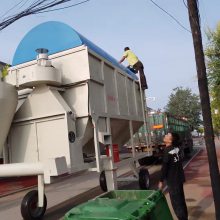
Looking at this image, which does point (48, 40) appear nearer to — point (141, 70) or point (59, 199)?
point (141, 70)

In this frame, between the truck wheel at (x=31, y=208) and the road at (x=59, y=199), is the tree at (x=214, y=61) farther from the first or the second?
the truck wheel at (x=31, y=208)

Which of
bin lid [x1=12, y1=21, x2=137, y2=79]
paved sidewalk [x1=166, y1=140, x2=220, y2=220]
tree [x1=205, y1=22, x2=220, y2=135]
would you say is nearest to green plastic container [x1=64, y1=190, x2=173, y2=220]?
paved sidewalk [x1=166, y1=140, x2=220, y2=220]

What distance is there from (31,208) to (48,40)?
3.75 m

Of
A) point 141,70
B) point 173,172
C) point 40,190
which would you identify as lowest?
point 40,190

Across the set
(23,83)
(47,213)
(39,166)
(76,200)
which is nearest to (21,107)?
(23,83)

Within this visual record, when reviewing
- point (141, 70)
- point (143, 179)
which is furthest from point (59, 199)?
point (141, 70)

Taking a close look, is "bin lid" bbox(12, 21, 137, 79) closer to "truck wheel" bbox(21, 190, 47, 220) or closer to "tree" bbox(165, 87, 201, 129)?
"truck wheel" bbox(21, 190, 47, 220)

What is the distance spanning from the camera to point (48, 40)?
7.94 meters

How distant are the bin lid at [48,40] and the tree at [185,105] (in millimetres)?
67072

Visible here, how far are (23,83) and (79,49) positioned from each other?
4.68ft

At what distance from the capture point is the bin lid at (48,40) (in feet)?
25.2

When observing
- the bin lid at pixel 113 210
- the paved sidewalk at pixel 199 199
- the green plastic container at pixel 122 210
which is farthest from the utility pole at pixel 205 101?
the bin lid at pixel 113 210

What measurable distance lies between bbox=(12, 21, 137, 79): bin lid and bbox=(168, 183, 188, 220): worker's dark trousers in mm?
3666

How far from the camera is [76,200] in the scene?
32.6 ft
